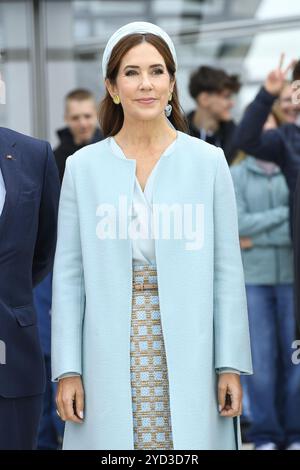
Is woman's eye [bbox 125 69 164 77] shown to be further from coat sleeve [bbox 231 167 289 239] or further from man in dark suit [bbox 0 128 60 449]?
coat sleeve [bbox 231 167 289 239]

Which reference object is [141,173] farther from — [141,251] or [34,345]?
[34,345]

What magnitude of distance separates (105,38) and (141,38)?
433 cm

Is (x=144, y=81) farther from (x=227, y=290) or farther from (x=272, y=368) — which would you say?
(x=272, y=368)

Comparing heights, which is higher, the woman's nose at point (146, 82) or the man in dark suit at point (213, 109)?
the man in dark suit at point (213, 109)

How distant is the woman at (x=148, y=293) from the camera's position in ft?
12.9

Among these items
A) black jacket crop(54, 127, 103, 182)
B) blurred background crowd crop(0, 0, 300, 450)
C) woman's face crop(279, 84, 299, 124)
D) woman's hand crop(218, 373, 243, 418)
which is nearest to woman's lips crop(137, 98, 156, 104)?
woman's hand crop(218, 373, 243, 418)

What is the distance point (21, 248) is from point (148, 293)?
1.87 feet

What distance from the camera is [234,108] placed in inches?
310

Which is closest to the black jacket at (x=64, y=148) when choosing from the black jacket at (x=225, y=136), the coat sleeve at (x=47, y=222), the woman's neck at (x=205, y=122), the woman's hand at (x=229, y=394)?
the woman's neck at (x=205, y=122)

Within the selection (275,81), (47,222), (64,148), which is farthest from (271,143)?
(47,222)

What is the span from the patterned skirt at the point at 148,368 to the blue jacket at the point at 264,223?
2.83 m

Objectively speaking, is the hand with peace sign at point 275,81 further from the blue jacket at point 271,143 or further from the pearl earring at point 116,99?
the pearl earring at point 116,99

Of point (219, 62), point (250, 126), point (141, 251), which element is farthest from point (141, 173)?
point (219, 62)

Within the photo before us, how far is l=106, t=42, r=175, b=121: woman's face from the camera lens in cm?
400
